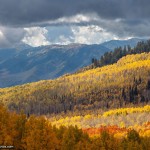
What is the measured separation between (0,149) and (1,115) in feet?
53.3

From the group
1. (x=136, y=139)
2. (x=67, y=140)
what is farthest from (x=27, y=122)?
(x=136, y=139)

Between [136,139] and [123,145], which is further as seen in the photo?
[136,139]

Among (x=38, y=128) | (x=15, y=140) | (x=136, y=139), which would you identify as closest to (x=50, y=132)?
(x=38, y=128)

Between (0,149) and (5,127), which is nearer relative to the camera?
(0,149)

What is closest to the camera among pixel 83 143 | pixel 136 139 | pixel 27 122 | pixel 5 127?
pixel 5 127

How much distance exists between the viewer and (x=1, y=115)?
10156cm

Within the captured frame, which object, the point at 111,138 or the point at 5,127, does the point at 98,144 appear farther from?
the point at 5,127

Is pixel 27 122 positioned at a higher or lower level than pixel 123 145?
higher

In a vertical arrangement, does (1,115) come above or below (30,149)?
above

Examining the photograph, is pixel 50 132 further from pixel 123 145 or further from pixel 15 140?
pixel 123 145

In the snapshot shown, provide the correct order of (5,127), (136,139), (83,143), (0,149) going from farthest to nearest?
1. (136,139)
2. (83,143)
3. (5,127)
4. (0,149)

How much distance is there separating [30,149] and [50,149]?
18.6 feet

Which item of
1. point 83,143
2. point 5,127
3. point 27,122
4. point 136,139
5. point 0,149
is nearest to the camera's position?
point 0,149

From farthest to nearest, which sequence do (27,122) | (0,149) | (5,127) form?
(27,122)
(5,127)
(0,149)
